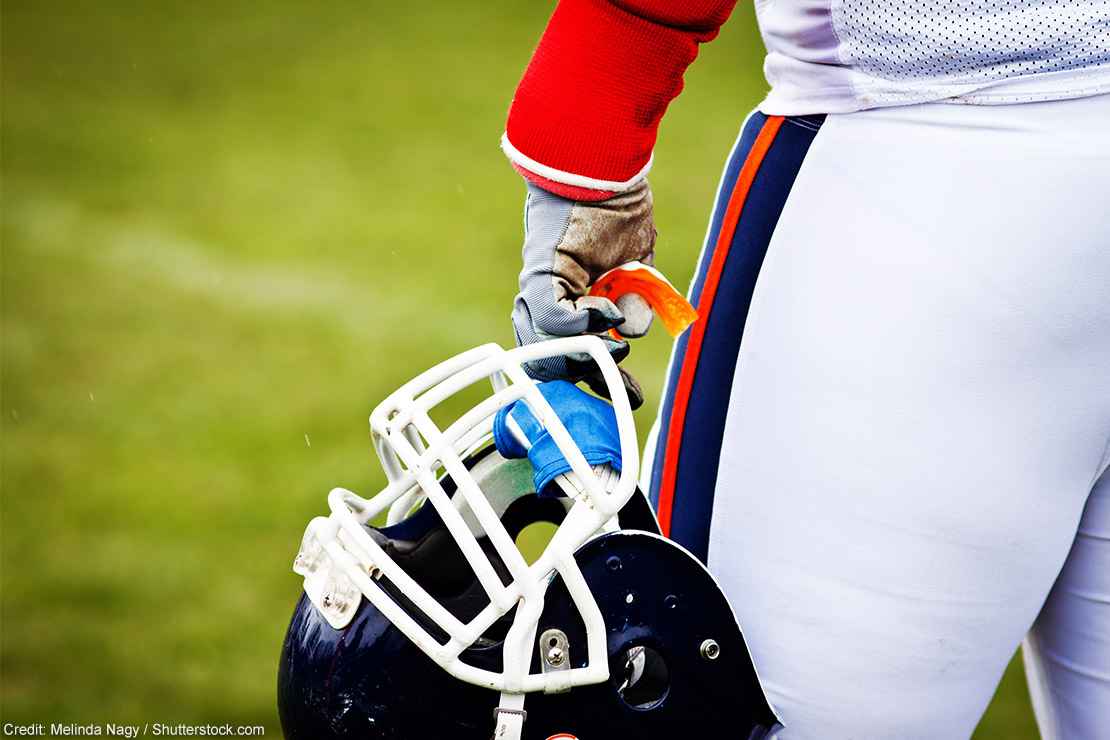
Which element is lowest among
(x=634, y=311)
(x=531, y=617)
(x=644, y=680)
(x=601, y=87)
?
(x=644, y=680)

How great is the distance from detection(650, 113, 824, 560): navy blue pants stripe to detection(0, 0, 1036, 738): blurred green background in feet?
5.15

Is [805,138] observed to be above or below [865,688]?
above

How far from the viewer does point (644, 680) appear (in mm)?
1231

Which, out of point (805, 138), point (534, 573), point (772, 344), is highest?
point (805, 138)

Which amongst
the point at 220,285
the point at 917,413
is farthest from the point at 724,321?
the point at 220,285

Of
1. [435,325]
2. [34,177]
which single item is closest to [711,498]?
[435,325]

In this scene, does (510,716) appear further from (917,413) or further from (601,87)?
(601,87)

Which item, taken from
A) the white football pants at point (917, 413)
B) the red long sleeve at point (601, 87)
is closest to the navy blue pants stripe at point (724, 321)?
the white football pants at point (917, 413)

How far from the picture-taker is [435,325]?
14.6 ft

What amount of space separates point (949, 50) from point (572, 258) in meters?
0.36

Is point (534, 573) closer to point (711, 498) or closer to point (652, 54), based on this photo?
point (711, 498)

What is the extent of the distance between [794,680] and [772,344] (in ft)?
0.97

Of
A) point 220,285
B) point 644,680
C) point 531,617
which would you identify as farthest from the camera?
point 220,285

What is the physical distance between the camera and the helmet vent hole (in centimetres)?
121
